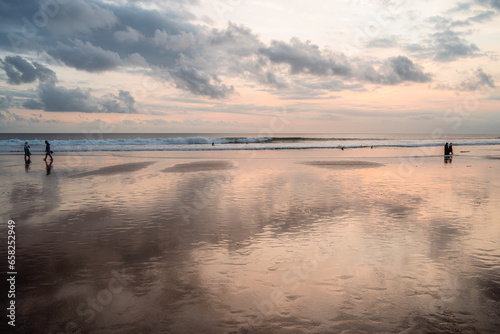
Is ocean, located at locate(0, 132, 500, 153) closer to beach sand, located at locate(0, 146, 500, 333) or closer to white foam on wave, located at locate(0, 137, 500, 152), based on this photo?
white foam on wave, located at locate(0, 137, 500, 152)

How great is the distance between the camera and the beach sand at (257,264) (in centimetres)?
480

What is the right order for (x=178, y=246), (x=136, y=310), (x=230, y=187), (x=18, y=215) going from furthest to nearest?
(x=230, y=187), (x=18, y=215), (x=178, y=246), (x=136, y=310)

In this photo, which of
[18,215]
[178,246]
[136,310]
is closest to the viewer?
[136,310]

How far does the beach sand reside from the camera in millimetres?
4805

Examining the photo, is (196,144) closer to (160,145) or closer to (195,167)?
(160,145)

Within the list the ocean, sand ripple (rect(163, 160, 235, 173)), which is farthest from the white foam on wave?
sand ripple (rect(163, 160, 235, 173))

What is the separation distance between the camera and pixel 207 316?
484cm

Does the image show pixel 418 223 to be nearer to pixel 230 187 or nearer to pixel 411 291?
pixel 411 291

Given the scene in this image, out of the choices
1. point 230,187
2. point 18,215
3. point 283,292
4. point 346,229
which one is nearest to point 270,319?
point 283,292

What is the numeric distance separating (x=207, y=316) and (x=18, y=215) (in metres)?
10.0

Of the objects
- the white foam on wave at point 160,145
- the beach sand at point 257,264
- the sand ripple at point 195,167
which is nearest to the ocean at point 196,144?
the white foam on wave at point 160,145

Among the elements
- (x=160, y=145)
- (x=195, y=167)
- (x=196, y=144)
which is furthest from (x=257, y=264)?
(x=196, y=144)

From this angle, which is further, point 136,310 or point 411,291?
point 411,291

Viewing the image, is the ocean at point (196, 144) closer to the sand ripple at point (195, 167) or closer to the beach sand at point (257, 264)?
the sand ripple at point (195, 167)
